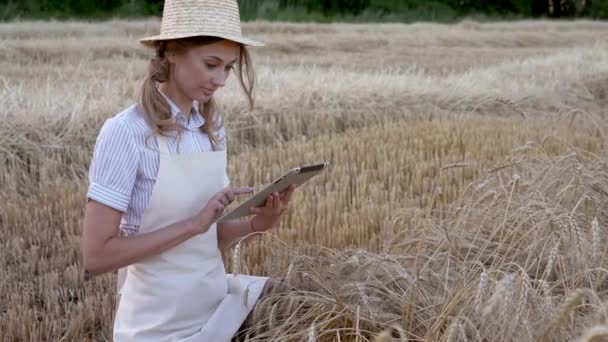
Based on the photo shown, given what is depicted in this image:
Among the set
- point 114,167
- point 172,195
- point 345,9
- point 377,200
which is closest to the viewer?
point 114,167

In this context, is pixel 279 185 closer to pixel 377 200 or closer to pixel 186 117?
pixel 186 117

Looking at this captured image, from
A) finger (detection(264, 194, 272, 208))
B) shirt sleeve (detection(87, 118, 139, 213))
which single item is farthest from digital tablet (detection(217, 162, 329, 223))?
shirt sleeve (detection(87, 118, 139, 213))

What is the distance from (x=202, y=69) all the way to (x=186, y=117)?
0.52ft

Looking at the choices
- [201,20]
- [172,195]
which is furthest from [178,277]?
[201,20]

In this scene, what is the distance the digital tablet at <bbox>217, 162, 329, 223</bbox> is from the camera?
1788 mm

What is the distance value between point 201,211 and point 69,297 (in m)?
1.01

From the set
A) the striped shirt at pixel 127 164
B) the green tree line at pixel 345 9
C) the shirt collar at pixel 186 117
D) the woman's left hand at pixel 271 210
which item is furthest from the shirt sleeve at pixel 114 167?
the green tree line at pixel 345 9

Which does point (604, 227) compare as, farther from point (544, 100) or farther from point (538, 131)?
point (544, 100)

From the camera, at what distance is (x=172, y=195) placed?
75.1 inches

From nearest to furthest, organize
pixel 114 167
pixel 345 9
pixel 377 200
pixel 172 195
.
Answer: pixel 114 167 → pixel 172 195 → pixel 377 200 → pixel 345 9

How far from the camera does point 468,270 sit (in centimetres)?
235

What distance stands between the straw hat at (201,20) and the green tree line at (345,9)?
11.5 meters

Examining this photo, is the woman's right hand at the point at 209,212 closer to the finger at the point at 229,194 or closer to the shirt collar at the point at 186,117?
the finger at the point at 229,194

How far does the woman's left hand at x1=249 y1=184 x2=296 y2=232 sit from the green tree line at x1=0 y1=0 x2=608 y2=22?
37.8ft
